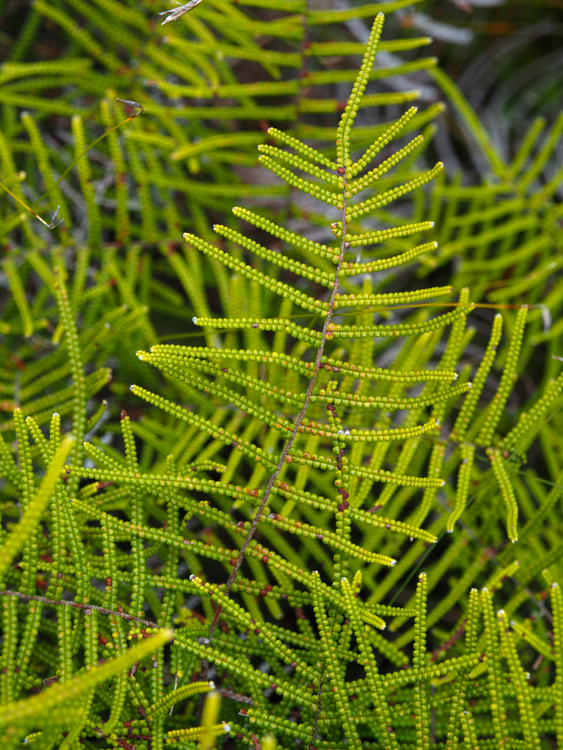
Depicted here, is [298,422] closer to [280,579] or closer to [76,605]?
[280,579]

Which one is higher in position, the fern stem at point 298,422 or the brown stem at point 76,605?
the fern stem at point 298,422

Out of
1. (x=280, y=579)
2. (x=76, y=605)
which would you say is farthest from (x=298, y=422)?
(x=76, y=605)

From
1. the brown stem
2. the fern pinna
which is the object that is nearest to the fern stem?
the fern pinna

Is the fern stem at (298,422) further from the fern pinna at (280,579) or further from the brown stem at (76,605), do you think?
the brown stem at (76,605)

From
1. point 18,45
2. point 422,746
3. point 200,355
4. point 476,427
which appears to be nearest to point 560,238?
point 476,427

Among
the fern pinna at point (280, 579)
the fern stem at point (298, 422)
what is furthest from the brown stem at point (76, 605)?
the fern stem at point (298, 422)

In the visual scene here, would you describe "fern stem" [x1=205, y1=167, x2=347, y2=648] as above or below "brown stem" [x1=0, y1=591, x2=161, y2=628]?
above

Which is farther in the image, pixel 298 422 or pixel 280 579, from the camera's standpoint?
pixel 280 579

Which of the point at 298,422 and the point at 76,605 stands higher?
the point at 298,422

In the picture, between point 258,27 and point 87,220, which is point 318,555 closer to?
point 87,220

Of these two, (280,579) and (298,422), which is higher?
(298,422)

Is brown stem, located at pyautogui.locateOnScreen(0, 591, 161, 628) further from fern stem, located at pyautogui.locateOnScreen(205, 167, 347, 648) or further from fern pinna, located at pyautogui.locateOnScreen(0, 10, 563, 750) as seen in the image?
fern stem, located at pyautogui.locateOnScreen(205, 167, 347, 648)
